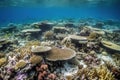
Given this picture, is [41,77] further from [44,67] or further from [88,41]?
[88,41]

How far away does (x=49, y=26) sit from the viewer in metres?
15.1

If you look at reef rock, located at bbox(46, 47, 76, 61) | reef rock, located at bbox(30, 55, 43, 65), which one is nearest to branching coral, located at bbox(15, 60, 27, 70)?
reef rock, located at bbox(30, 55, 43, 65)

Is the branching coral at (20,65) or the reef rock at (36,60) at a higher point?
the reef rock at (36,60)

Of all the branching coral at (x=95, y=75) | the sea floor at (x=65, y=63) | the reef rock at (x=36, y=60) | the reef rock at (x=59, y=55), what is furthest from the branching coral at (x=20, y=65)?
the branching coral at (x=95, y=75)

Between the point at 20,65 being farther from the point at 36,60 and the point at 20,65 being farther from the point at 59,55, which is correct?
the point at 59,55

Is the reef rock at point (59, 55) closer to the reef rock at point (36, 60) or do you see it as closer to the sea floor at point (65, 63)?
the sea floor at point (65, 63)

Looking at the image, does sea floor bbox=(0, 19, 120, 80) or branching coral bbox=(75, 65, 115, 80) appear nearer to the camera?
branching coral bbox=(75, 65, 115, 80)

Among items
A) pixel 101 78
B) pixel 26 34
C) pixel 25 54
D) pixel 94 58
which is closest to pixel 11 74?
pixel 25 54

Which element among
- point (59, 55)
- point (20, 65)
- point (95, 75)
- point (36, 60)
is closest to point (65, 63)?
point (59, 55)

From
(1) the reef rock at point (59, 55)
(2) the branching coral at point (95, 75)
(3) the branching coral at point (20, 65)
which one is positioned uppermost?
(1) the reef rock at point (59, 55)

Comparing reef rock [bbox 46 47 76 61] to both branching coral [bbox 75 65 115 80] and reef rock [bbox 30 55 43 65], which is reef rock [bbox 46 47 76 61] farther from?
branching coral [bbox 75 65 115 80]

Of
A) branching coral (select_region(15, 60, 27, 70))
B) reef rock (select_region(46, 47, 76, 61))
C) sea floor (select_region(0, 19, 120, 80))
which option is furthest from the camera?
reef rock (select_region(46, 47, 76, 61))

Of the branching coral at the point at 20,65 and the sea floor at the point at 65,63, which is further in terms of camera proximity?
the branching coral at the point at 20,65

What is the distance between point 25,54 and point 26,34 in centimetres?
663
